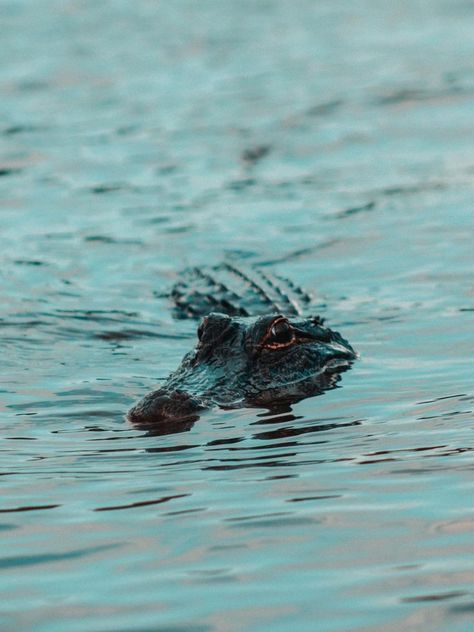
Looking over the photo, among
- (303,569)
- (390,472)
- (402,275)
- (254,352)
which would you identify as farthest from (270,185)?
(303,569)

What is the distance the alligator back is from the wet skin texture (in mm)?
1253

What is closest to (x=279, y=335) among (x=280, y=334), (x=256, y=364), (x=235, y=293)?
(x=280, y=334)

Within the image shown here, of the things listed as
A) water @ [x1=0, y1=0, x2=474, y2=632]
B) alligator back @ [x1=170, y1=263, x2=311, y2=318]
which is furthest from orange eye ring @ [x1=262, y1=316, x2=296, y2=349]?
alligator back @ [x1=170, y1=263, x2=311, y2=318]

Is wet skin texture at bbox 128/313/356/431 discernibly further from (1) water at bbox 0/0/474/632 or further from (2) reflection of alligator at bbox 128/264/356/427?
(1) water at bbox 0/0/474/632

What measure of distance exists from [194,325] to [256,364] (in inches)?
72.9

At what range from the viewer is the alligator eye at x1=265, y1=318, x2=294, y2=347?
7.02 m

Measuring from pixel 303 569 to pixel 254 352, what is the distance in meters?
2.94

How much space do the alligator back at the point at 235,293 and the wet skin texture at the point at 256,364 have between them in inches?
49.3

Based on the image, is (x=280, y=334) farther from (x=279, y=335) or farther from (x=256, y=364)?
(x=256, y=364)

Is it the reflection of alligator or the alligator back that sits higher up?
the alligator back

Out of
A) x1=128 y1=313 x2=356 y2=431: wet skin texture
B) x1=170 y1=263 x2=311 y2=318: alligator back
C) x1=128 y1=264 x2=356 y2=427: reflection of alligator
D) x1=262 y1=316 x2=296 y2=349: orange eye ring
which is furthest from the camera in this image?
x1=170 y1=263 x2=311 y2=318: alligator back

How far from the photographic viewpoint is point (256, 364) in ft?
22.6

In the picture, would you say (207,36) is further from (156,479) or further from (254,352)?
(156,479)

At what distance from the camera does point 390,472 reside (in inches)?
198
